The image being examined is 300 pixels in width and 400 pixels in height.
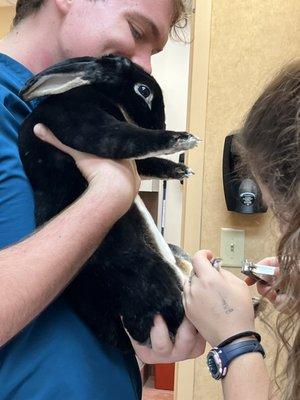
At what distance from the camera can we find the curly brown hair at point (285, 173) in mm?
711

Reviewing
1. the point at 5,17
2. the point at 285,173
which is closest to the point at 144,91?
the point at 285,173

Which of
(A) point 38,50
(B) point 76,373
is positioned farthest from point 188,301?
(A) point 38,50

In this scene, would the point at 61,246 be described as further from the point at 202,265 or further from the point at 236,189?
the point at 236,189

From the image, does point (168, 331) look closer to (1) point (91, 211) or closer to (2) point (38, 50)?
(1) point (91, 211)

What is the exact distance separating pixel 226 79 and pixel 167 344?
3.37 feet

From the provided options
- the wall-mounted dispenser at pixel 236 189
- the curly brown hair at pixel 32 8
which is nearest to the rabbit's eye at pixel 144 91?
the curly brown hair at pixel 32 8

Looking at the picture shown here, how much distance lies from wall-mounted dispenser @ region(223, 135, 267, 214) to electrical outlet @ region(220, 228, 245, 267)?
78 mm

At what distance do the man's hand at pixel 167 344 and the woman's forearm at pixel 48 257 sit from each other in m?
0.16

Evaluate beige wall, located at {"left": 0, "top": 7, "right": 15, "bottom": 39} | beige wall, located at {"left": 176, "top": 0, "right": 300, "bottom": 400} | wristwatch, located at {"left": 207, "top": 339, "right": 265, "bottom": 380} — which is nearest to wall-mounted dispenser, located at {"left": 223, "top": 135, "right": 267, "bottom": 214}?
beige wall, located at {"left": 176, "top": 0, "right": 300, "bottom": 400}

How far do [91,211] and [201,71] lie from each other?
→ 1.02 m

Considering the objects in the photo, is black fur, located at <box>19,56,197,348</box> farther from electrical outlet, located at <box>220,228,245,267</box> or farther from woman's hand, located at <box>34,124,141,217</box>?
electrical outlet, located at <box>220,228,245,267</box>

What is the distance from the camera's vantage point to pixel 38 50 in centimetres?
83

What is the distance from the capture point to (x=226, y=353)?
0.71 m

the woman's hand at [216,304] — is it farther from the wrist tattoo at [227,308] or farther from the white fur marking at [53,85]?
the white fur marking at [53,85]
